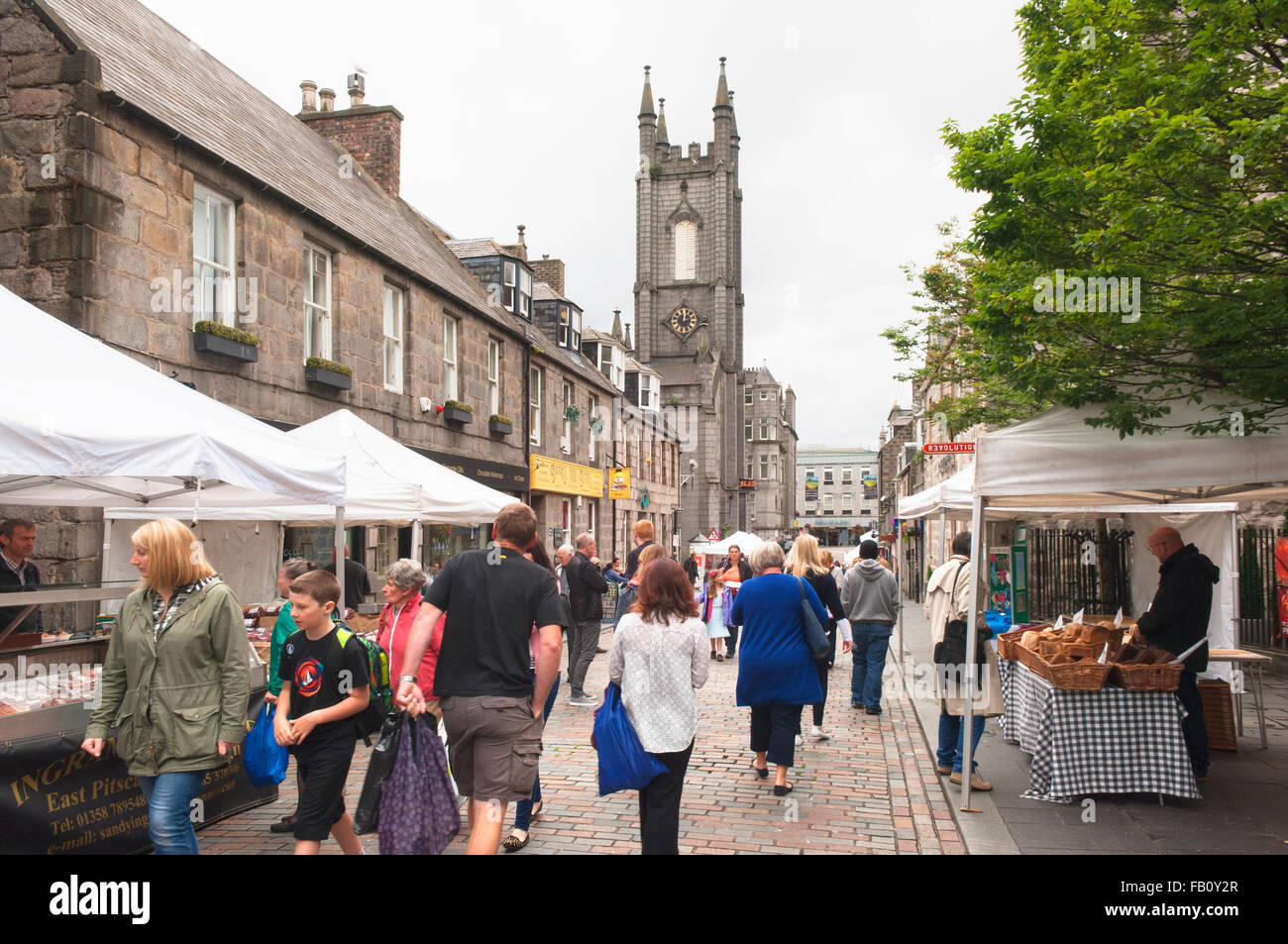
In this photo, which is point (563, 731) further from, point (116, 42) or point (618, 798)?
point (116, 42)

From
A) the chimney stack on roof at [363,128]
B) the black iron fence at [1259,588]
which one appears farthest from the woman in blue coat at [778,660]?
the chimney stack on roof at [363,128]

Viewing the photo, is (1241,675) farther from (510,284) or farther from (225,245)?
(510,284)

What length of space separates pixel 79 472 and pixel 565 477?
20.5 m

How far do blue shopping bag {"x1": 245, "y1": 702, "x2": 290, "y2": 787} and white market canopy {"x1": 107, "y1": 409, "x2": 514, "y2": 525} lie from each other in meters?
3.81

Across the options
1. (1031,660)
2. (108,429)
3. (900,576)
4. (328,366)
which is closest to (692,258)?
(900,576)

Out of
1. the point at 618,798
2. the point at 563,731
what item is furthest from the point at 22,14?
the point at 618,798

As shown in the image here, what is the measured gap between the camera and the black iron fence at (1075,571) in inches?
599

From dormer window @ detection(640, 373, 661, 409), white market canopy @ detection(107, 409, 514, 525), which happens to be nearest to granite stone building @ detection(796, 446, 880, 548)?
dormer window @ detection(640, 373, 661, 409)

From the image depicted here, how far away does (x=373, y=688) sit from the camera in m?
4.51

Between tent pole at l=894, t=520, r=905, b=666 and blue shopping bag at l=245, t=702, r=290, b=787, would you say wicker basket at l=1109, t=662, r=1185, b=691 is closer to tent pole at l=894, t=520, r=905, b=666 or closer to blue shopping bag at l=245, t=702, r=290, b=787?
blue shopping bag at l=245, t=702, r=290, b=787

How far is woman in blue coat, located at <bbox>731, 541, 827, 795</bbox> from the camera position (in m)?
6.41

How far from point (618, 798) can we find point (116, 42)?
38.3 feet

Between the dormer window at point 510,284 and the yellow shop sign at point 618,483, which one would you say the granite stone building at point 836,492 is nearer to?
the yellow shop sign at point 618,483

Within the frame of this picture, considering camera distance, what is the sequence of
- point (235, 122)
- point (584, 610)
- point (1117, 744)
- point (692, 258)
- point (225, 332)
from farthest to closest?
point (692, 258) < point (235, 122) < point (225, 332) < point (584, 610) < point (1117, 744)
